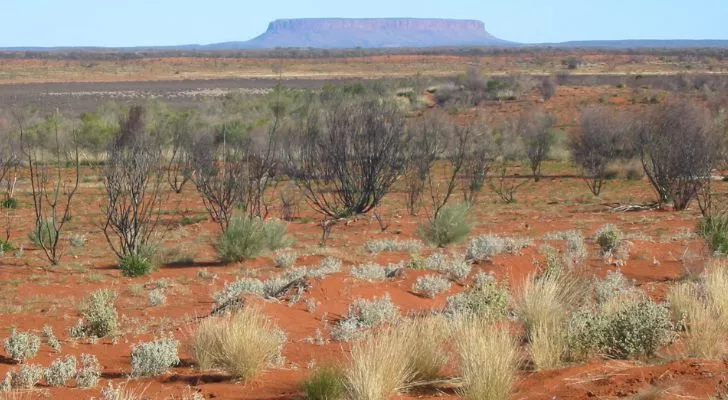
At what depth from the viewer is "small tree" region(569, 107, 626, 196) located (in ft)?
106

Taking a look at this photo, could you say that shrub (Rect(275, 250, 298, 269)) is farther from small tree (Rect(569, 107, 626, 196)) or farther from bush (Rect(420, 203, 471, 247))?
small tree (Rect(569, 107, 626, 196))

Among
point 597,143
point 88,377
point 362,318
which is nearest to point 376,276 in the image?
point 362,318

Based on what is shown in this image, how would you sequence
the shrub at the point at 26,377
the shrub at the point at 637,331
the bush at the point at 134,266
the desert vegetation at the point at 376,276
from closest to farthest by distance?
1. the desert vegetation at the point at 376,276
2. the shrub at the point at 26,377
3. the shrub at the point at 637,331
4. the bush at the point at 134,266

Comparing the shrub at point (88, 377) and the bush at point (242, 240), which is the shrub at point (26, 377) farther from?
the bush at point (242, 240)

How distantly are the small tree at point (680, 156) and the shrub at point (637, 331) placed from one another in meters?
16.2

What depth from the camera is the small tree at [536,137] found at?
3488cm

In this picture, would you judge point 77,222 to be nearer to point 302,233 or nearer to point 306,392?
point 302,233

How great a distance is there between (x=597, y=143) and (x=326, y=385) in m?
28.1

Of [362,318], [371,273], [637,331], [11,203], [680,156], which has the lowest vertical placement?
[11,203]

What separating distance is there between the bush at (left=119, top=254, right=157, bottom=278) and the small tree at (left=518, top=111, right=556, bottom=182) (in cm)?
2110

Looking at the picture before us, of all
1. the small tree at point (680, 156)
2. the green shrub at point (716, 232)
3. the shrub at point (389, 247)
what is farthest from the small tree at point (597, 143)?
the green shrub at point (716, 232)

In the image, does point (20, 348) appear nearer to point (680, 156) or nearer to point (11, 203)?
point (680, 156)

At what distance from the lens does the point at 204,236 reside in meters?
21.9

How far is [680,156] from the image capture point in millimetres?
23672
